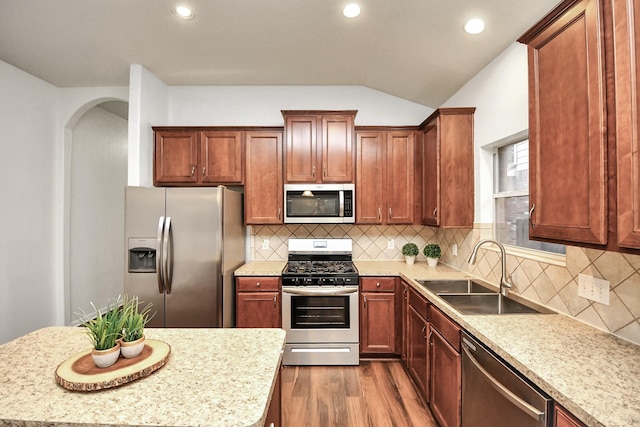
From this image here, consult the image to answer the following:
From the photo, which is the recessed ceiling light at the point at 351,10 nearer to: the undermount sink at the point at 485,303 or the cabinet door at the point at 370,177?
the cabinet door at the point at 370,177

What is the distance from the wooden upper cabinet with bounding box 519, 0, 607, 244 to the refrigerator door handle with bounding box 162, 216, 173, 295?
8.55 ft

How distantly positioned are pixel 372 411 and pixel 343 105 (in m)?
3.07

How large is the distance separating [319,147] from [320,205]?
605 millimetres

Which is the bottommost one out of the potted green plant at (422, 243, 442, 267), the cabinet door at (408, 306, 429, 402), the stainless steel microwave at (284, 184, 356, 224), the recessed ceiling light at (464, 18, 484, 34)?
the cabinet door at (408, 306, 429, 402)

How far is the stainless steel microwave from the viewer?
306cm

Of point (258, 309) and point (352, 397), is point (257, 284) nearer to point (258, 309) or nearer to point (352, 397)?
point (258, 309)

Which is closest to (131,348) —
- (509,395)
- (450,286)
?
(509,395)

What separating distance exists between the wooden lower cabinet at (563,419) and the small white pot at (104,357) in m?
1.54

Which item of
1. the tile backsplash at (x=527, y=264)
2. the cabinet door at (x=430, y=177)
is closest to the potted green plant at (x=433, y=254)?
the tile backsplash at (x=527, y=264)

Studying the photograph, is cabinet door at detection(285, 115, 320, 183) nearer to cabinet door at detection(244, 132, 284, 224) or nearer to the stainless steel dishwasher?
cabinet door at detection(244, 132, 284, 224)

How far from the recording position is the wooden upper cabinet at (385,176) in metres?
3.14

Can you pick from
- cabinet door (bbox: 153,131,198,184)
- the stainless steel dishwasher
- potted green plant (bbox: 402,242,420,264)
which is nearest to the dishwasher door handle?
the stainless steel dishwasher

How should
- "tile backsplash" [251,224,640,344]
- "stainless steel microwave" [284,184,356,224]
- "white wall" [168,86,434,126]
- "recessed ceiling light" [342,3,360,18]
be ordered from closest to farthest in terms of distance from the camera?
"tile backsplash" [251,224,640,344] → "recessed ceiling light" [342,3,360,18] → "stainless steel microwave" [284,184,356,224] → "white wall" [168,86,434,126]

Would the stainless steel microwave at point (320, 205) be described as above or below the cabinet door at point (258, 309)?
above
